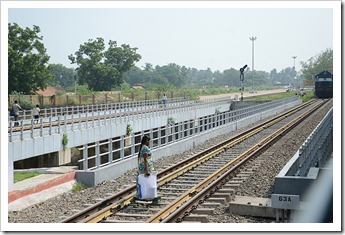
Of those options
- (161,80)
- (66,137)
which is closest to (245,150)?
(66,137)

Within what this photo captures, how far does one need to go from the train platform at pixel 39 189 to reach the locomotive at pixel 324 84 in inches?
2345

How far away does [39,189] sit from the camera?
16312 mm

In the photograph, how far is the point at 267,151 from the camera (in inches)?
1080

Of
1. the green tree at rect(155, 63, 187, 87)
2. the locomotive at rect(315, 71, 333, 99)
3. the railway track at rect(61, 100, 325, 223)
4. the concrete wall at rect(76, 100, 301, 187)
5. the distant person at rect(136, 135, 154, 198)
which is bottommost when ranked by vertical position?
the railway track at rect(61, 100, 325, 223)

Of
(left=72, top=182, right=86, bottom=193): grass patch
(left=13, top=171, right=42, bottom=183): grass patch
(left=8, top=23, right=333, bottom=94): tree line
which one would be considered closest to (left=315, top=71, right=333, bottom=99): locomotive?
(left=8, top=23, right=333, bottom=94): tree line

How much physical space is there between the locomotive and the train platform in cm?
5957

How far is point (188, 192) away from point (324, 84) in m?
63.3

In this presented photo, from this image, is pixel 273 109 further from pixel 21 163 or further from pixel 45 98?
pixel 21 163

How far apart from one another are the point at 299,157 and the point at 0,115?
25.4ft

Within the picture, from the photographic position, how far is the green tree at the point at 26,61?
5166 centimetres

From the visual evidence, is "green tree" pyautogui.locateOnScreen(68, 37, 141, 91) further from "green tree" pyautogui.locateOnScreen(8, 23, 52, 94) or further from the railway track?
the railway track

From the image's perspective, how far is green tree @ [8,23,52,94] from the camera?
169 ft

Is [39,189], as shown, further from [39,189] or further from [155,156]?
[155,156]

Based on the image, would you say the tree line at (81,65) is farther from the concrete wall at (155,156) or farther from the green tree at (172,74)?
the green tree at (172,74)
